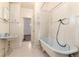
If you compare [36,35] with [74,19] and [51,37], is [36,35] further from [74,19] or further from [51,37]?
[74,19]

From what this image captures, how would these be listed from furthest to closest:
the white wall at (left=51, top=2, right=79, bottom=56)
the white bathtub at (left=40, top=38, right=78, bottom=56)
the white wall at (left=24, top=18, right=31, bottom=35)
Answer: the white wall at (left=24, top=18, right=31, bottom=35) → the white wall at (left=51, top=2, right=79, bottom=56) → the white bathtub at (left=40, top=38, right=78, bottom=56)

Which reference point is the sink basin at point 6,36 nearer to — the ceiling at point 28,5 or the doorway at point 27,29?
the doorway at point 27,29

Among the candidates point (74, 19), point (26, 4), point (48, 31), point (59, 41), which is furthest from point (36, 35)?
point (74, 19)

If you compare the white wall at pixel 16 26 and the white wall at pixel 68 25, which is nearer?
the white wall at pixel 68 25

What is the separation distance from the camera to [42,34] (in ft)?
6.29

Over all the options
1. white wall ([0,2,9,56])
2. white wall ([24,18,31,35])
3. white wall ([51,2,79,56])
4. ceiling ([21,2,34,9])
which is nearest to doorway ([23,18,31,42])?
white wall ([24,18,31,35])

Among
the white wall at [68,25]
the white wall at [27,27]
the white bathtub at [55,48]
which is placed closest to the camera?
the white bathtub at [55,48]

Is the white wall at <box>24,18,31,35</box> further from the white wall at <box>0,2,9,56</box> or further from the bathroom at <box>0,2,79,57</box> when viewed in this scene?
the white wall at <box>0,2,9,56</box>

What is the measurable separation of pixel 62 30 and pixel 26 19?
660mm

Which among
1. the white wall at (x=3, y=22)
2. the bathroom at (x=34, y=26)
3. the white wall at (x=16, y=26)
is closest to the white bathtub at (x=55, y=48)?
the bathroom at (x=34, y=26)

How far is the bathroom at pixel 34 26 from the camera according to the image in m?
1.71

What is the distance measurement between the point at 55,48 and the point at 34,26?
1.69ft

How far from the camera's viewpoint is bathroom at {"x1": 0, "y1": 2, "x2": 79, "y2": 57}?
171cm

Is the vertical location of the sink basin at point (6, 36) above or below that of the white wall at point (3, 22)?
below
